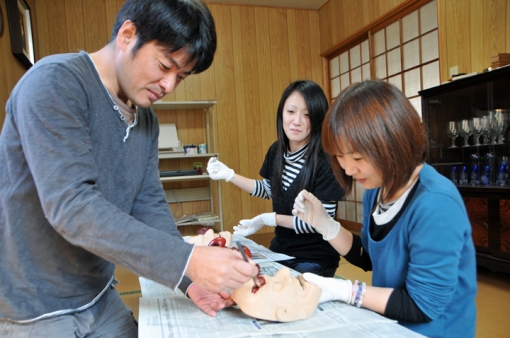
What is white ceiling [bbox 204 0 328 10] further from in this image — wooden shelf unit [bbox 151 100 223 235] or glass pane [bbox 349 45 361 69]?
wooden shelf unit [bbox 151 100 223 235]

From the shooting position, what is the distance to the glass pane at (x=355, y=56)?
13.5 feet

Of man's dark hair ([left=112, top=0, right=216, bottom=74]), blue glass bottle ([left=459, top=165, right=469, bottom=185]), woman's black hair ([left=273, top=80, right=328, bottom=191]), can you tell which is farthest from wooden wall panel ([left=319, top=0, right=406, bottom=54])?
man's dark hair ([left=112, top=0, right=216, bottom=74])

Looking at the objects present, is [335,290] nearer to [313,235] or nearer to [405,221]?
[405,221]

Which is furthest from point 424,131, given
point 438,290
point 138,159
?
point 138,159

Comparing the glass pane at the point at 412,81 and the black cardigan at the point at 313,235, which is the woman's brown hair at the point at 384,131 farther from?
the glass pane at the point at 412,81

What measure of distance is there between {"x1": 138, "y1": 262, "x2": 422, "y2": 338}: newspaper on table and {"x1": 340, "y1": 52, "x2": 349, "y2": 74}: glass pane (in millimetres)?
3895

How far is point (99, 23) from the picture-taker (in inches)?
158

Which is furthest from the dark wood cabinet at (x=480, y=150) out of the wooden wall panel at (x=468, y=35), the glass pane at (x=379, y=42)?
the glass pane at (x=379, y=42)

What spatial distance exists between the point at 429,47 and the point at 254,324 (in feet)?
10.3

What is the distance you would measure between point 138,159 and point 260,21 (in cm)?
399

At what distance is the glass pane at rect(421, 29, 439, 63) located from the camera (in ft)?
10.0

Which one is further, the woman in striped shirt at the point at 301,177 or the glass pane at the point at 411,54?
the glass pane at the point at 411,54

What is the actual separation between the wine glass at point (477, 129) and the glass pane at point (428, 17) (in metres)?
0.93

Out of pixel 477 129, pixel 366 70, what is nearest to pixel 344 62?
pixel 366 70
